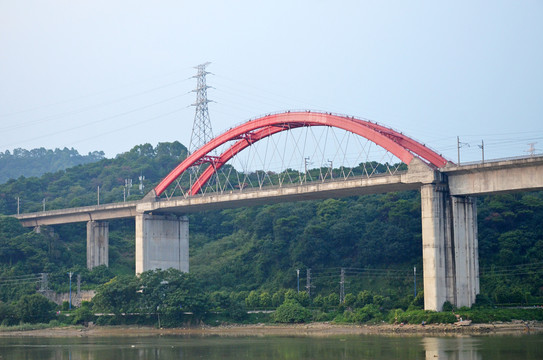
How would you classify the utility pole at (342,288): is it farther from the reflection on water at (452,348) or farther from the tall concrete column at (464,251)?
the reflection on water at (452,348)

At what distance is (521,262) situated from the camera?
62.2 meters

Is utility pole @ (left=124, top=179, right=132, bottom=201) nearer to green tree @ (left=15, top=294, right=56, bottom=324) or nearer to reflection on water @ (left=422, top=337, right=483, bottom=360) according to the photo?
green tree @ (left=15, top=294, right=56, bottom=324)

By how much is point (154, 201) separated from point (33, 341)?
2199cm

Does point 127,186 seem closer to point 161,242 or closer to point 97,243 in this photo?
point 97,243

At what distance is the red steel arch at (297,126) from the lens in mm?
53500

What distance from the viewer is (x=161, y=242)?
237ft

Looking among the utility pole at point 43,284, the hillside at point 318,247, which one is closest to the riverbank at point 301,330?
the hillside at point 318,247

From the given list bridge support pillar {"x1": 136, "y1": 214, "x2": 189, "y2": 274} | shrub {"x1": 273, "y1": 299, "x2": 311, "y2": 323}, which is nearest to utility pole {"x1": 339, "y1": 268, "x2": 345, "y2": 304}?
shrub {"x1": 273, "y1": 299, "x2": 311, "y2": 323}

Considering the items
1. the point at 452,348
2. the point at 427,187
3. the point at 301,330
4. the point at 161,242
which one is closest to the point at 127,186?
Result: the point at 161,242

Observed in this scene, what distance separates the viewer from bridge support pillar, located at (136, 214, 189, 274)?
71062mm

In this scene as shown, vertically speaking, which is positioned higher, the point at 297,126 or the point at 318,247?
the point at 297,126

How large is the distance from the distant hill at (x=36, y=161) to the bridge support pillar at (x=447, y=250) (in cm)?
13510

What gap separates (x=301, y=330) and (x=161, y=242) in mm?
21740

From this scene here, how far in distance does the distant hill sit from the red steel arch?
112126 millimetres
